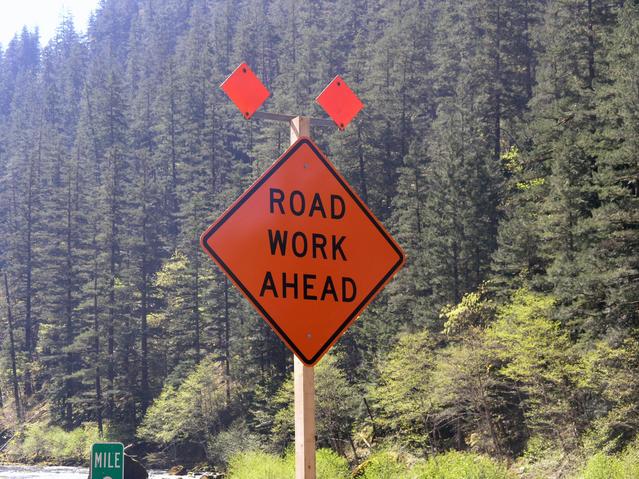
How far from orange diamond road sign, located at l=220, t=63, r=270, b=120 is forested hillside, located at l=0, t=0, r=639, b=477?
27472 millimetres

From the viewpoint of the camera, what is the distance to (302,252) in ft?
13.8

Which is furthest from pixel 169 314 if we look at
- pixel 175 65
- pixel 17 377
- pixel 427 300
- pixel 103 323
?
pixel 175 65

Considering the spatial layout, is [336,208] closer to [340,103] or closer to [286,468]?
[340,103]

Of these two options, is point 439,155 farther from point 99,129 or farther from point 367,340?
point 99,129

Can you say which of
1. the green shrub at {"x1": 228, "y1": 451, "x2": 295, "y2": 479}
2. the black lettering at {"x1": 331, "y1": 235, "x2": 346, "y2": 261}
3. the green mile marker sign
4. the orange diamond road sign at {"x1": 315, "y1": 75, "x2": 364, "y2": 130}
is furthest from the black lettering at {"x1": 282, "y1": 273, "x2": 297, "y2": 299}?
the green shrub at {"x1": 228, "y1": 451, "x2": 295, "y2": 479}

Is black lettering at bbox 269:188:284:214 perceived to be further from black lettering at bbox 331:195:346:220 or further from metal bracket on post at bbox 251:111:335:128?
metal bracket on post at bbox 251:111:335:128

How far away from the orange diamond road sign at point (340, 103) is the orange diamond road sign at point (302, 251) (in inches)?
12.2

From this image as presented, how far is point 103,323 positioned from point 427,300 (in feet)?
122

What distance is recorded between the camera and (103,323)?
71.8m

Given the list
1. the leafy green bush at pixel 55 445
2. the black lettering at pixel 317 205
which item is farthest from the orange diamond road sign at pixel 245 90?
the leafy green bush at pixel 55 445

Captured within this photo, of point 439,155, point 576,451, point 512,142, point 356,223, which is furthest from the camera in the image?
point 512,142

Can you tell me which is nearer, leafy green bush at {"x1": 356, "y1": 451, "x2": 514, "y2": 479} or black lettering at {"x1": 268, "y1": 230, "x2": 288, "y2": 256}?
black lettering at {"x1": 268, "y1": 230, "x2": 288, "y2": 256}

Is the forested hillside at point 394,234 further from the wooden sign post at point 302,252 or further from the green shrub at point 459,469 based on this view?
the wooden sign post at point 302,252

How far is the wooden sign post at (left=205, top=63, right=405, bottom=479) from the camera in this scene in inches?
164
